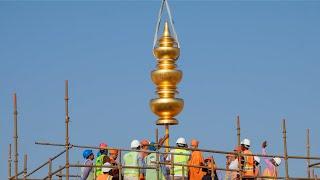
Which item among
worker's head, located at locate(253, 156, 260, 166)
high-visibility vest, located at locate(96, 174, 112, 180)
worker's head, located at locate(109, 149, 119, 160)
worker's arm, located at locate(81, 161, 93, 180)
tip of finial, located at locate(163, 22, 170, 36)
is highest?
tip of finial, located at locate(163, 22, 170, 36)

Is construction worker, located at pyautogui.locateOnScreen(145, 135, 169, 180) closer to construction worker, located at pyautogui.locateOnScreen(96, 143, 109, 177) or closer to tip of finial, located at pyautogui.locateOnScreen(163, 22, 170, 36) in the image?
construction worker, located at pyautogui.locateOnScreen(96, 143, 109, 177)

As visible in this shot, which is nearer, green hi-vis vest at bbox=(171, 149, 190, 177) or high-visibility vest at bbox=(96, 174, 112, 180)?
high-visibility vest at bbox=(96, 174, 112, 180)

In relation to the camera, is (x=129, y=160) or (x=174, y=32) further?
(x=174, y=32)

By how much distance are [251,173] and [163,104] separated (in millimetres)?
4901

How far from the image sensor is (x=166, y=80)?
3472 centimetres

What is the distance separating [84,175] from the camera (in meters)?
30.0

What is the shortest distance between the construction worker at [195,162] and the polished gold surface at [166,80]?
3.93 m

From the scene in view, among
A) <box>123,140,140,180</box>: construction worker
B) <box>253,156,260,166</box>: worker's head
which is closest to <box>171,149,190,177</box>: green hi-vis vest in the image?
<box>123,140,140,180</box>: construction worker

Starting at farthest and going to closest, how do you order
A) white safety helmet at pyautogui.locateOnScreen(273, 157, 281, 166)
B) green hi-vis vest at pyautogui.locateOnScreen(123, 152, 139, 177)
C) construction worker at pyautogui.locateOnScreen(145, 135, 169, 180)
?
white safety helmet at pyautogui.locateOnScreen(273, 157, 281, 166), construction worker at pyautogui.locateOnScreen(145, 135, 169, 180), green hi-vis vest at pyautogui.locateOnScreen(123, 152, 139, 177)

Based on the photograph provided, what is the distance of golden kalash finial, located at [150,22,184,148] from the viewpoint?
→ 1356 inches

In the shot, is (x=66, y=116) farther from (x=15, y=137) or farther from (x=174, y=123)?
(x=174, y=123)

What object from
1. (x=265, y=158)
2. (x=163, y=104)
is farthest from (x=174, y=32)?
(x=265, y=158)

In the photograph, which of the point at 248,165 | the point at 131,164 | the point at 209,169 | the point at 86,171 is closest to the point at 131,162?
the point at 131,164

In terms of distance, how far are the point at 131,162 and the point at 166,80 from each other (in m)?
5.84
